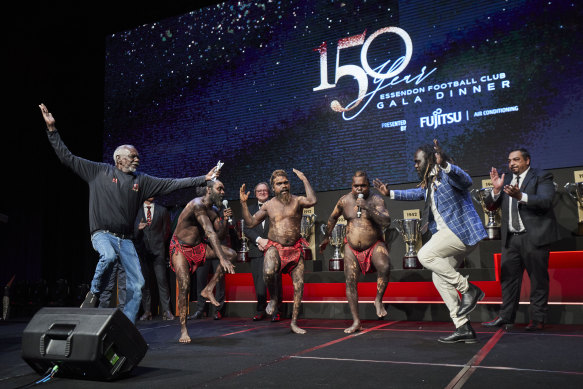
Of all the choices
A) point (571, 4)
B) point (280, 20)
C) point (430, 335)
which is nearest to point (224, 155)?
point (280, 20)

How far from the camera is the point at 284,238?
5352 mm

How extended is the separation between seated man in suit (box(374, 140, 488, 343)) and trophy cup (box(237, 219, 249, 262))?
353 centimetres

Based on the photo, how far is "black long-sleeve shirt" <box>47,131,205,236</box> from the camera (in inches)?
174

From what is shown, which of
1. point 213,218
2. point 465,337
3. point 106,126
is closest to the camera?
point 465,337

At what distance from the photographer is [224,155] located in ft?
27.0

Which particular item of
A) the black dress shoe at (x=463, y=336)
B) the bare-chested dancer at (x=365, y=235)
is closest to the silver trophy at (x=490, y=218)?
the bare-chested dancer at (x=365, y=235)

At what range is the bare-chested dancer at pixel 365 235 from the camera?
552 cm

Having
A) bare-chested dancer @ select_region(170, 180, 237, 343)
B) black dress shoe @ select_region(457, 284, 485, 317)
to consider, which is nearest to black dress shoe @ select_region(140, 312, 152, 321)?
bare-chested dancer @ select_region(170, 180, 237, 343)

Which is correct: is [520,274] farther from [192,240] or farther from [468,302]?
[192,240]

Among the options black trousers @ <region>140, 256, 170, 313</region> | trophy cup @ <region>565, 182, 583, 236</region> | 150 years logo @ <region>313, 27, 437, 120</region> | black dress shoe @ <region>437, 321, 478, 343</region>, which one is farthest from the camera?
black trousers @ <region>140, 256, 170, 313</region>

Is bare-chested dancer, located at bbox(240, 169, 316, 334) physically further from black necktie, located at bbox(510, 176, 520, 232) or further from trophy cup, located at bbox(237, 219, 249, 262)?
black necktie, located at bbox(510, 176, 520, 232)

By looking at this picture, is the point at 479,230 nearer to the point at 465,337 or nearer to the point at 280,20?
the point at 465,337

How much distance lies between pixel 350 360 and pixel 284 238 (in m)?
2.01

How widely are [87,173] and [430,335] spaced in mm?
3588
